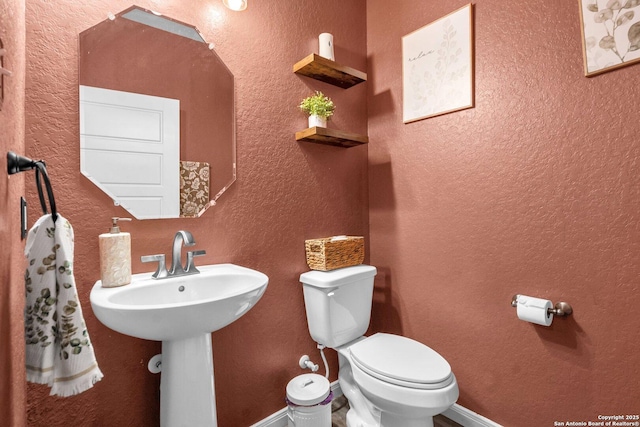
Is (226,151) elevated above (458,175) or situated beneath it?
elevated above

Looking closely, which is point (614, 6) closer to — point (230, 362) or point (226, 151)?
point (226, 151)

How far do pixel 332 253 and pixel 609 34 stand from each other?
144 cm

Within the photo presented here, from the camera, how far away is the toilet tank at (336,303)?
5.23 feet

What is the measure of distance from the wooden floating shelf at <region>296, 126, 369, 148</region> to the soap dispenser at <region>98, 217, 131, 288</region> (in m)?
0.94

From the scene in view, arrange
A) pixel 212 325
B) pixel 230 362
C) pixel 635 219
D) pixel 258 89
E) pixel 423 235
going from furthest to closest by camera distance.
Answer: pixel 423 235 → pixel 258 89 → pixel 230 362 → pixel 635 219 → pixel 212 325

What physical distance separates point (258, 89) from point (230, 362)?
133cm

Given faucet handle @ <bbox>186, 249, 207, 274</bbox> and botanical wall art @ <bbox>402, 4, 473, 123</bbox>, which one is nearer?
faucet handle @ <bbox>186, 249, 207, 274</bbox>

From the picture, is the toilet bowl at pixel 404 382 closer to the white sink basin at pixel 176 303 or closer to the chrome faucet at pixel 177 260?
the white sink basin at pixel 176 303

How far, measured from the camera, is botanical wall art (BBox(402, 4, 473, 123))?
1581mm

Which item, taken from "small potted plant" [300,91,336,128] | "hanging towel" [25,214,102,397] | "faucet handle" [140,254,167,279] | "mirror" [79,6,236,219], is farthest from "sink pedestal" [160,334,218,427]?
"small potted plant" [300,91,336,128]

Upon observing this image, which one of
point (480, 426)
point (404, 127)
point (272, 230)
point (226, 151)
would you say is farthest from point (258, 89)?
point (480, 426)

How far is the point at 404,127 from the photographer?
187 cm

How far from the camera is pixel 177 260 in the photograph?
1.25 m

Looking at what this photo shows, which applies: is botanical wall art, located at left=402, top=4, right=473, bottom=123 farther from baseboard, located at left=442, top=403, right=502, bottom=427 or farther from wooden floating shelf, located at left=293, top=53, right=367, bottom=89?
baseboard, located at left=442, top=403, right=502, bottom=427
